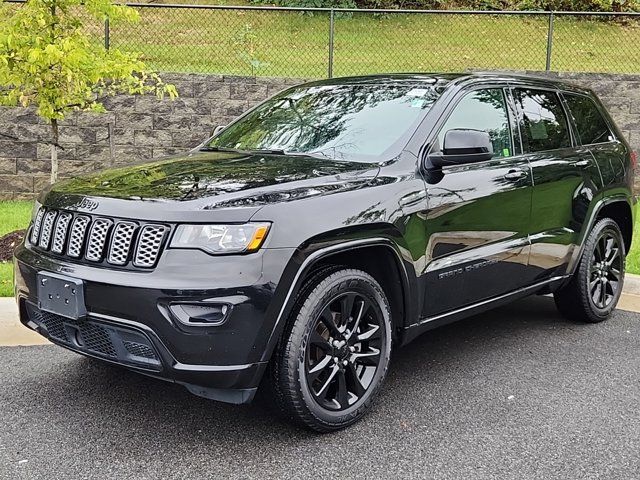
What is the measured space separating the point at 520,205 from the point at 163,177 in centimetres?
221

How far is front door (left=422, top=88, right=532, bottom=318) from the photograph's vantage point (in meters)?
3.80

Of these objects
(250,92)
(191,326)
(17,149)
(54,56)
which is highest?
(54,56)

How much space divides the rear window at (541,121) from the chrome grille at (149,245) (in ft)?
8.66

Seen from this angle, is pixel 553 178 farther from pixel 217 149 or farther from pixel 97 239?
pixel 97 239

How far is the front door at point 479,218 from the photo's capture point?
3803mm

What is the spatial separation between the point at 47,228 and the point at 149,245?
0.78m

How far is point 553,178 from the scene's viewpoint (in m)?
4.64

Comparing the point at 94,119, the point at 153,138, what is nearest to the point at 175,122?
the point at 153,138

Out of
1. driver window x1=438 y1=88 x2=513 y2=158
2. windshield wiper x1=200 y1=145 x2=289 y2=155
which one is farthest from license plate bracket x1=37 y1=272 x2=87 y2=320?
driver window x1=438 y1=88 x2=513 y2=158

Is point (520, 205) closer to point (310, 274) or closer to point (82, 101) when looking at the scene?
point (310, 274)

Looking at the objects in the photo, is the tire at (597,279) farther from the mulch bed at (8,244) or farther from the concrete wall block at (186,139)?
the concrete wall block at (186,139)

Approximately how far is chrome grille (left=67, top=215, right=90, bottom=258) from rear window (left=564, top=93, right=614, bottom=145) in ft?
12.0

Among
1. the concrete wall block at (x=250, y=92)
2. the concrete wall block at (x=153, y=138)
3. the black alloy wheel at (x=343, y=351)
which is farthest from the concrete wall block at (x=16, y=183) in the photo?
the black alloy wheel at (x=343, y=351)

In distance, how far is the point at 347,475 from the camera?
3.03 m
